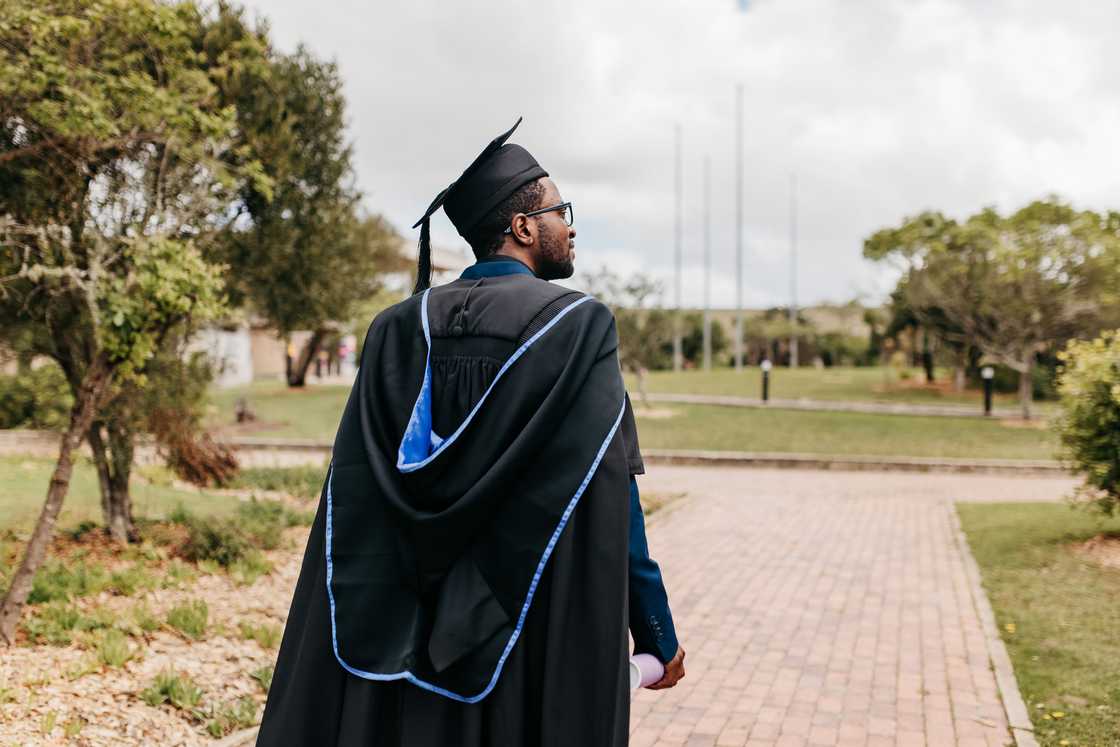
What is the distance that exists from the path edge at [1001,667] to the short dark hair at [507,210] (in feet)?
11.1

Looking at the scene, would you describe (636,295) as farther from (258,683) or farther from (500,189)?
(500,189)

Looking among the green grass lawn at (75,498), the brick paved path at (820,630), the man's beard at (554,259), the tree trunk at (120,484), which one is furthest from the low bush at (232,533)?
the man's beard at (554,259)

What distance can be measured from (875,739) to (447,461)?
3058mm

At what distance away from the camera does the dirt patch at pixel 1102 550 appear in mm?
7801

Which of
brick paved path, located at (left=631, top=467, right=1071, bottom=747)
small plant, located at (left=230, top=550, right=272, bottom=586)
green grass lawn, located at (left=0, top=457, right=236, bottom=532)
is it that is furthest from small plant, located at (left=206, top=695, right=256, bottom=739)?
green grass lawn, located at (left=0, top=457, right=236, bottom=532)

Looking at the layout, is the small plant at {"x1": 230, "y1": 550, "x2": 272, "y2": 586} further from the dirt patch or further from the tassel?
the dirt patch

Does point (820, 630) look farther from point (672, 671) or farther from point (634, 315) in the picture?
point (634, 315)

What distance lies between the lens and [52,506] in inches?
197

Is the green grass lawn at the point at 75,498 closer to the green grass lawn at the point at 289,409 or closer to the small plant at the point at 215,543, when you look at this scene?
the small plant at the point at 215,543

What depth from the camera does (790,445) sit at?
17.9 m

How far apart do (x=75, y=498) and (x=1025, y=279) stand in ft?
71.3

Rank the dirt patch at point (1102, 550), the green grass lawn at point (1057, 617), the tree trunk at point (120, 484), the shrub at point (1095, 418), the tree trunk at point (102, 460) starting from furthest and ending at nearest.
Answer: the dirt patch at point (1102, 550), the shrub at point (1095, 418), the tree trunk at point (120, 484), the tree trunk at point (102, 460), the green grass lawn at point (1057, 617)

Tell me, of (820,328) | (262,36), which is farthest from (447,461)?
(820,328)

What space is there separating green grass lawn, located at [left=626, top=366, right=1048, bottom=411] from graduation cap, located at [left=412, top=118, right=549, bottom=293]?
25.3 m
